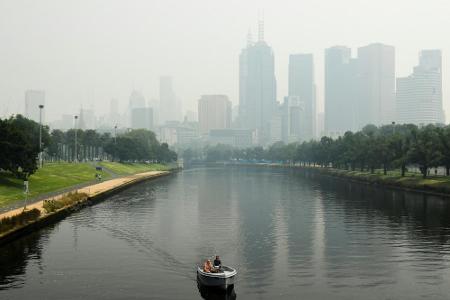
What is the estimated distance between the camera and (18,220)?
6000 cm

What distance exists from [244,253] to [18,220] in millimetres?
27293

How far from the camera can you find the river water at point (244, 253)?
3966cm

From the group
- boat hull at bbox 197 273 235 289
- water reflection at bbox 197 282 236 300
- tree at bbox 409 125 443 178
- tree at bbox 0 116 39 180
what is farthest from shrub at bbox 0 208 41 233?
tree at bbox 409 125 443 178

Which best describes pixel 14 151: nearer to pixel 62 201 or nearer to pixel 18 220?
pixel 62 201

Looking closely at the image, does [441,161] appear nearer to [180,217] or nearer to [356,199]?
[356,199]

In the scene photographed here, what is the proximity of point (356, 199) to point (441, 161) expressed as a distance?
25.7 m

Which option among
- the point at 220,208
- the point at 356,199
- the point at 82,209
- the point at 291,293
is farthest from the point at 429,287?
the point at 356,199

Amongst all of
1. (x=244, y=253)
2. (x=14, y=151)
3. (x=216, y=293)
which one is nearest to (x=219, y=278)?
(x=216, y=293)

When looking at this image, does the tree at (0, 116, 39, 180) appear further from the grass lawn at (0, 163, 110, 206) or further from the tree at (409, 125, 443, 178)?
the tree at (409, 125, 443, 178)

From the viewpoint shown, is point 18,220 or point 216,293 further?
point 18,220

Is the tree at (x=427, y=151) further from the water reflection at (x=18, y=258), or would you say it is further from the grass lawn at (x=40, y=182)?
the water reflection at (x=18, y=258)

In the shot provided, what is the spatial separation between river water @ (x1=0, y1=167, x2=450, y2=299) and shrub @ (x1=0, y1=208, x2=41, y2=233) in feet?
6.94

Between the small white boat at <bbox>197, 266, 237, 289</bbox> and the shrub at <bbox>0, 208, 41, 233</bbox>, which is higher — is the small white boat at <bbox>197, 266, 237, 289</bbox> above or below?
below

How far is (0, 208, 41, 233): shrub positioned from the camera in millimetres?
Answer: 56844
